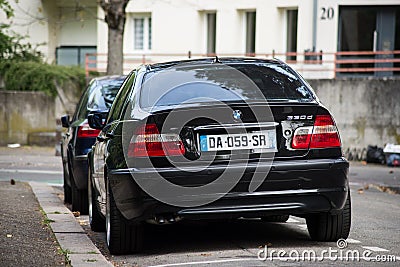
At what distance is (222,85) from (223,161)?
871 millimetres

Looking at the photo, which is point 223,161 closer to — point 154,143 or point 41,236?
point 154,143

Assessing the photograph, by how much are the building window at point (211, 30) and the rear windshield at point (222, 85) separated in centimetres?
2419

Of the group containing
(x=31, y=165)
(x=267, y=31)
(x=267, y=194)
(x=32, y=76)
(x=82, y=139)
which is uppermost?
(x=267, y=31)

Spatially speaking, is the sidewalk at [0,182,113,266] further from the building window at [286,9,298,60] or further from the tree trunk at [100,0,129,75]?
the building window at [286,9,298,60]

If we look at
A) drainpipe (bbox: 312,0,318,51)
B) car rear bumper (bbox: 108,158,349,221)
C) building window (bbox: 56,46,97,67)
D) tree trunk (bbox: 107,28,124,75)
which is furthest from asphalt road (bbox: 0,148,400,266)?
building window (bbox: 56,46,97,67)

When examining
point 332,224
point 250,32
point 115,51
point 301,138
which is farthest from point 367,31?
point 301,138

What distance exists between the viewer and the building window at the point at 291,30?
3144cm

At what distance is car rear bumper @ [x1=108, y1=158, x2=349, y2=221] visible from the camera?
301 inches

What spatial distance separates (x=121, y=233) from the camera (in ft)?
26.5

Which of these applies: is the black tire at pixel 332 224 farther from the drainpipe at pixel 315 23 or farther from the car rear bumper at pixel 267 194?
the drainpipe at pixel 315 23

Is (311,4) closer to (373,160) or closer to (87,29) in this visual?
(373,160)

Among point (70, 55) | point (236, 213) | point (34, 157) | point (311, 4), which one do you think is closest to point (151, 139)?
point (236, 213)

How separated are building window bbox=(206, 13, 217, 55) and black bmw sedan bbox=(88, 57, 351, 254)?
2499 centimetres

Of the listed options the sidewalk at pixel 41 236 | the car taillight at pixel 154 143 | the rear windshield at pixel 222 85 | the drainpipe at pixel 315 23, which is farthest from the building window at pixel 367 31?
the car taillight at pixel 154 143
